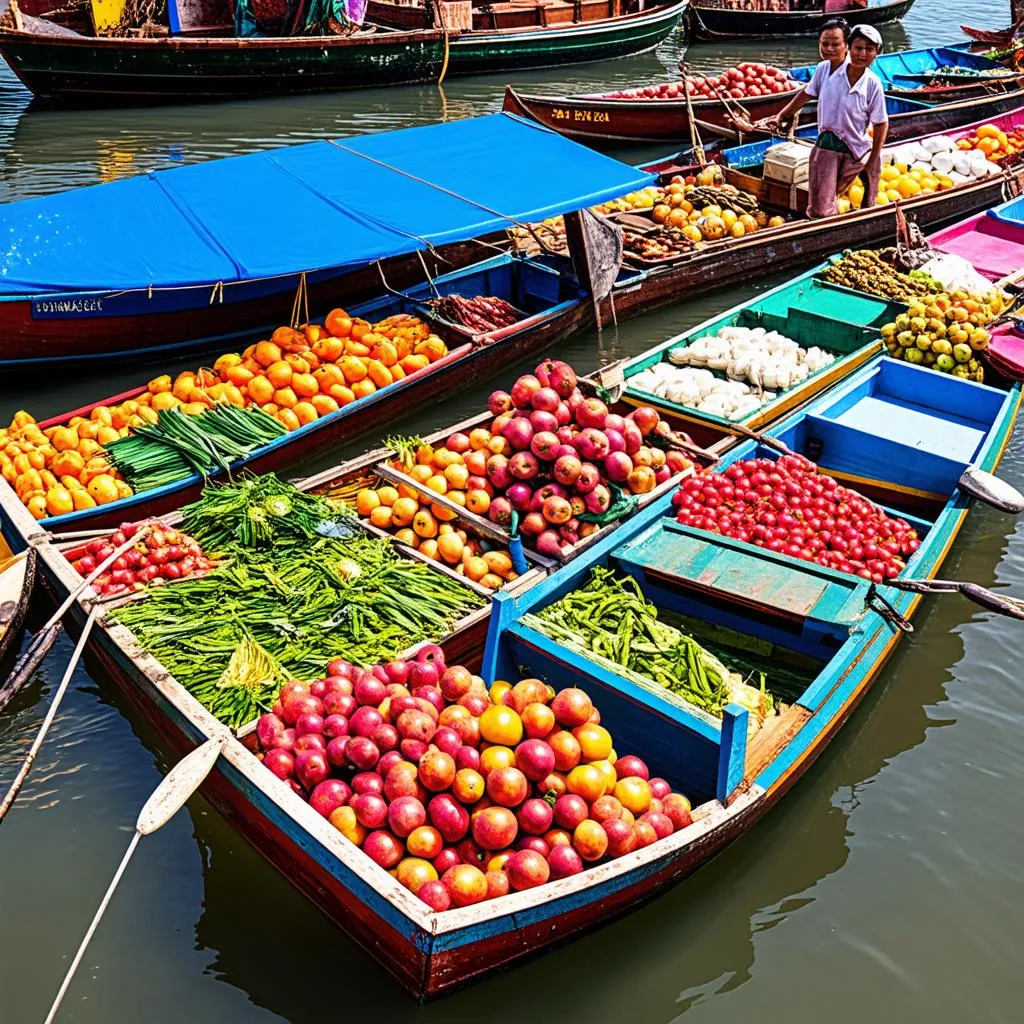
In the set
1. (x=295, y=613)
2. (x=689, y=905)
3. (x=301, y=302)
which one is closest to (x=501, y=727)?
(x=689, y=905)

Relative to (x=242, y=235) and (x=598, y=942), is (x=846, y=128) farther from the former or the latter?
(x=598, y=942)

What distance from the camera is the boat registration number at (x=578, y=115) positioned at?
14.5m

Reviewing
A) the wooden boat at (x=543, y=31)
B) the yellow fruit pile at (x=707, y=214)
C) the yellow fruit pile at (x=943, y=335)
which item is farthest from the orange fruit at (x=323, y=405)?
the wooden boat at (x=543, y=31)

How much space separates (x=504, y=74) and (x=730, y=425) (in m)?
15.9

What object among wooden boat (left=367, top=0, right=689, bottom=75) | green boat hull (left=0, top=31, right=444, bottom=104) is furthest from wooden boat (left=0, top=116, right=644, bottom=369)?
Answer: wooden boat (left=367, top=0, right=689, bottom=75)

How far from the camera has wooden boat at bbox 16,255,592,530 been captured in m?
6.86

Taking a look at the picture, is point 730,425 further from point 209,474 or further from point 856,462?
point 209,474

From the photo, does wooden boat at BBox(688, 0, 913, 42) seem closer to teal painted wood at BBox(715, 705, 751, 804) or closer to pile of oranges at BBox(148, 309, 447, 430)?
pile of oranges at BBox(148, 309, 447, 430)

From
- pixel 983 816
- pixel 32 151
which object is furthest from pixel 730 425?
pixel 32 151

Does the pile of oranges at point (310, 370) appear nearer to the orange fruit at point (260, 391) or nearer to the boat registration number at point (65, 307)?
the orange fruit at point (260, 391)

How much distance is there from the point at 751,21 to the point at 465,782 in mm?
24574

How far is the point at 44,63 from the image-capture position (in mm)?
16609

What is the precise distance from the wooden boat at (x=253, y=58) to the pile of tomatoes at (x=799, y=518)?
14687mm

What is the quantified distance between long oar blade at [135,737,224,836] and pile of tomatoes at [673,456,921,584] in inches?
129
